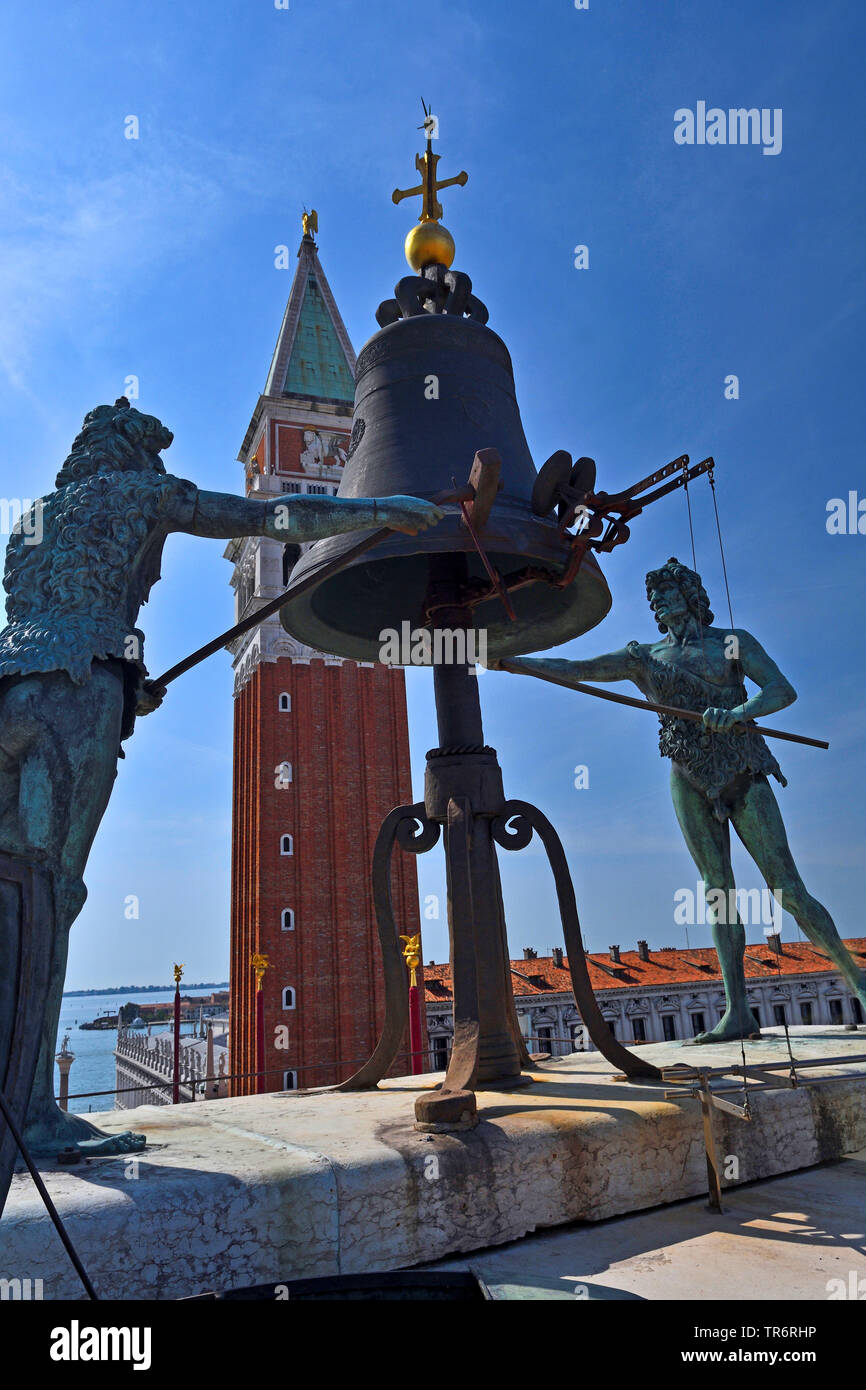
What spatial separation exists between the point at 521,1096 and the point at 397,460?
316cm

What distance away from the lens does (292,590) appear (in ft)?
14.5

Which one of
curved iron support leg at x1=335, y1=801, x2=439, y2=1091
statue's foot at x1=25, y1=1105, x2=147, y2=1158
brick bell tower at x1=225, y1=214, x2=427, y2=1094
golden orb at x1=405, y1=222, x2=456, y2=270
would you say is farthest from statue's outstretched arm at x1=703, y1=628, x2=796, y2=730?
brick bell tower at x1=225, y1=214, x2=427, y2=1094

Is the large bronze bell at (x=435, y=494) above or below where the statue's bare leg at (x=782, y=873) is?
above

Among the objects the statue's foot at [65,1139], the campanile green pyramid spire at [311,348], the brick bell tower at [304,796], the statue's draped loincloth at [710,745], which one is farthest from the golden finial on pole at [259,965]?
the statue's foot at [65,1139]

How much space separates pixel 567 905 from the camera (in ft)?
14.7

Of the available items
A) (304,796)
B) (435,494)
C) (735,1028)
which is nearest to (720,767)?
(735,1028)

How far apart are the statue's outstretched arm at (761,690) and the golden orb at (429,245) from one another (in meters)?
3.06

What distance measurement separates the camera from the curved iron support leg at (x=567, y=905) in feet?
14.2

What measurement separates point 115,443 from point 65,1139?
278cm

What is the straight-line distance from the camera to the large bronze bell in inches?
181

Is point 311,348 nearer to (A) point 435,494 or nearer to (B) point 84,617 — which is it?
(A) point 435,494

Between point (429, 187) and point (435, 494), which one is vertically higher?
point (429, 187)

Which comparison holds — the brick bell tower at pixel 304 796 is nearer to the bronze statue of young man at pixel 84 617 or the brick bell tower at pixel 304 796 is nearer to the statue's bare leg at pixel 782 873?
the statue's bare leg at pixel 782 873
